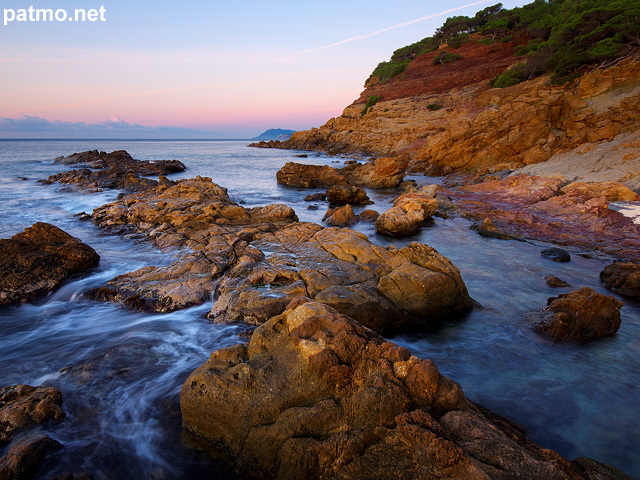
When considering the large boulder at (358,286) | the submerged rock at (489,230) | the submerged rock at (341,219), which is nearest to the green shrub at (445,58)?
the submerged rock at (489,230)

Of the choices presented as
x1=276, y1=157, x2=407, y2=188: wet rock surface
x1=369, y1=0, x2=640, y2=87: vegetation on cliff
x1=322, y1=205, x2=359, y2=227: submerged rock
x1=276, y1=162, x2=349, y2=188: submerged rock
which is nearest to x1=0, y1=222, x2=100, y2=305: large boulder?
x1=322, y1=205, x2=359, y2=227: submerged rock

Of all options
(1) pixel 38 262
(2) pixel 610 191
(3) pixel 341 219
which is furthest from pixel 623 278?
(1) pixel 38 262

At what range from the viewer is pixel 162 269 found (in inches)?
336

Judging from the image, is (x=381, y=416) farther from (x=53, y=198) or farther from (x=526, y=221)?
(x=53, y=198)

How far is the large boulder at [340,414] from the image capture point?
282 cm

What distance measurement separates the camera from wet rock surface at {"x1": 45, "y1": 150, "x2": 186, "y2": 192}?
81.3ft

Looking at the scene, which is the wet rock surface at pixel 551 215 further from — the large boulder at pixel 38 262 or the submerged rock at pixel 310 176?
the large boulder at pixel 38 262

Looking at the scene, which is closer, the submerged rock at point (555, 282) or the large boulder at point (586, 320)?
the large boulder at point (586, 320)

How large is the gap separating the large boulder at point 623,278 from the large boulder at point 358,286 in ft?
13.1

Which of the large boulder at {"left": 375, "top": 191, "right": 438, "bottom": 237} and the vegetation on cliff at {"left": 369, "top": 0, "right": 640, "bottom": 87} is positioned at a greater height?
the vegetation on cliff at {"left": 369, "top": 0, "right": 640, "bottom": 87}

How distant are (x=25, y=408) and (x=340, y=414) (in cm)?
373

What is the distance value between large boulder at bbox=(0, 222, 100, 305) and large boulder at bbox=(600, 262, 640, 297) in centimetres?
1334

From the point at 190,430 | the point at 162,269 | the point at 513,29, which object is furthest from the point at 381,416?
the point at 513,29

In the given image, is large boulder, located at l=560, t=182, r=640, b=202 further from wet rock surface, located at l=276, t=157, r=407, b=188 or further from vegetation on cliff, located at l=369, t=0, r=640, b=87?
vegetation on cliff, located at l=369, t=0, r=640, b=87
